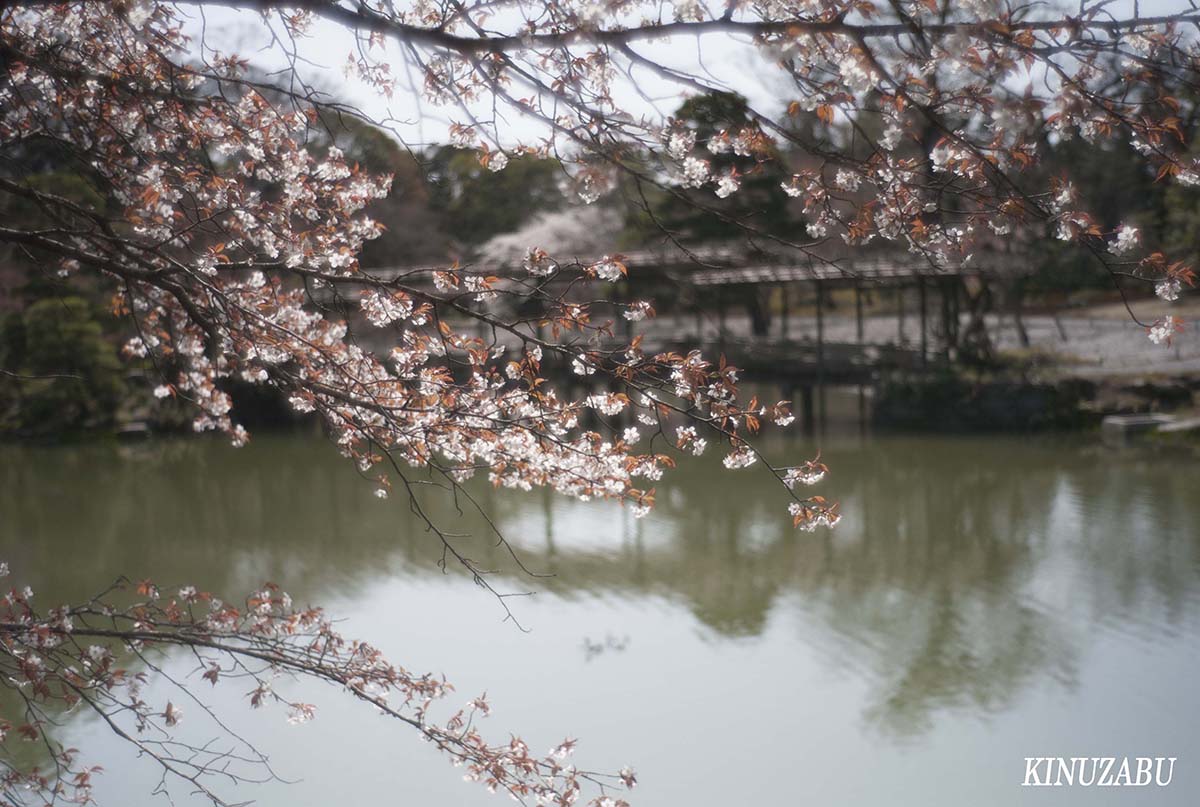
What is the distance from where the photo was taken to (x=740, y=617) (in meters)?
6.20

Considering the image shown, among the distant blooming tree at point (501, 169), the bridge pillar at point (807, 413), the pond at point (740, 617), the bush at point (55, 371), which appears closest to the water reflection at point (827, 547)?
the pond at point (740, 617)

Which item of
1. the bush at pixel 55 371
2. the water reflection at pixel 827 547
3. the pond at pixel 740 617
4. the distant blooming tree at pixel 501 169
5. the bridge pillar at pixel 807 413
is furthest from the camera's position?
the bridge pillar at pixel 807 413

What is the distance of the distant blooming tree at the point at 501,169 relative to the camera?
1.57 metres

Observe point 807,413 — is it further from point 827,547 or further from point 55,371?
point 55,371

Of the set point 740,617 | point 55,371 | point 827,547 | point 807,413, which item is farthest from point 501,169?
point 55,371

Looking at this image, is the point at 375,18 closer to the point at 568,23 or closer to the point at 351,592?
the point at 568,23

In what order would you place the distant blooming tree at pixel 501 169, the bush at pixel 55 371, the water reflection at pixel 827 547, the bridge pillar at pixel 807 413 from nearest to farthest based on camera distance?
the distant blooming tree at pixel 501 169
the water reflection at pixel 827 547
the bush at pixel 55 371
the bridge pillar at pixel 807 413

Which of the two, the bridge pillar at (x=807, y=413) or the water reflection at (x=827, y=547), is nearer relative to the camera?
the water reflection at (x=827, y=547)

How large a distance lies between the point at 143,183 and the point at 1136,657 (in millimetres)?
4819

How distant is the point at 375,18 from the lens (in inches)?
71.9

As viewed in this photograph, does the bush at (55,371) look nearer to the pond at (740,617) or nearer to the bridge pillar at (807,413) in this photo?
the pond at (740,617)

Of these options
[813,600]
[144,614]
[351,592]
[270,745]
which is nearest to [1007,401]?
[813,600]

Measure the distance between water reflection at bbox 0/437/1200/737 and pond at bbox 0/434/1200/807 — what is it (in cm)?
3

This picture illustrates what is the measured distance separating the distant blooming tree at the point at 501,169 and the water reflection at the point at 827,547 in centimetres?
307
